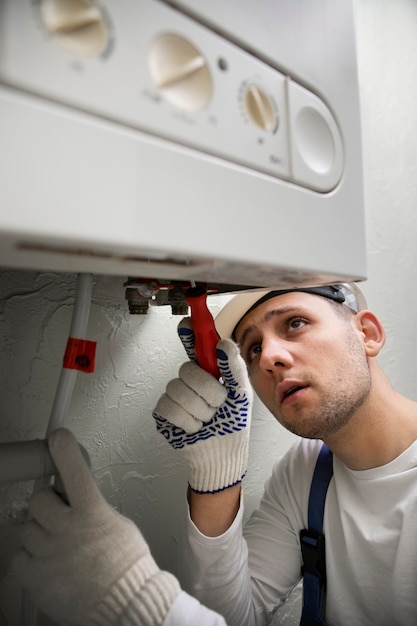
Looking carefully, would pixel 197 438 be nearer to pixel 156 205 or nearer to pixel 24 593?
pixel 24 593

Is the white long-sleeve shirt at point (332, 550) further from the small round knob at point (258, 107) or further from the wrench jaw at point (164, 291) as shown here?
the small round knob at point (258, 107)

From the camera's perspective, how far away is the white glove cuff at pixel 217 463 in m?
0.58

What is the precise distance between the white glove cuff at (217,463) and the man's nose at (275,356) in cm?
13

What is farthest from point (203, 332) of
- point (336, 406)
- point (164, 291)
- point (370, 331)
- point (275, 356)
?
point (370, 331)

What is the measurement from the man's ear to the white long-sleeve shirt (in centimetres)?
18

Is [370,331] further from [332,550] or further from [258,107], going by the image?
[258,107]

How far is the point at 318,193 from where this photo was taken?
31cm

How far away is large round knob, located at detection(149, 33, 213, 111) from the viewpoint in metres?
0.24

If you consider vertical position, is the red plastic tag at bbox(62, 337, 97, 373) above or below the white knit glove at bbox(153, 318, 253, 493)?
above

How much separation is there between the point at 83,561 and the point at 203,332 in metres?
0.26

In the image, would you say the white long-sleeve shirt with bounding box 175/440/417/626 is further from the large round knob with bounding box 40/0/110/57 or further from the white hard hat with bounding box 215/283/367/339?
the large round knob with bounding box 40/0/110/57

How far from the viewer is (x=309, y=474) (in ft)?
2.78

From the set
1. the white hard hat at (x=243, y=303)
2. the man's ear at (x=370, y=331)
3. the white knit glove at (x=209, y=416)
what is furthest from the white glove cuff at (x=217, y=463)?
the man's ear at (x=370, y=331)

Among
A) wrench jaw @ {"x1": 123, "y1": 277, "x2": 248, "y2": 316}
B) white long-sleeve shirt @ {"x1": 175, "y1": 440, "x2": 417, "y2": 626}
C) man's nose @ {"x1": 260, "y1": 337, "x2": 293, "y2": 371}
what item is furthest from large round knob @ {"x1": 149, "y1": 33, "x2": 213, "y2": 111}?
white long-sleeve shirt @ {"x1": 175, "y1": 440, "x2": 417, "y2": 626}
